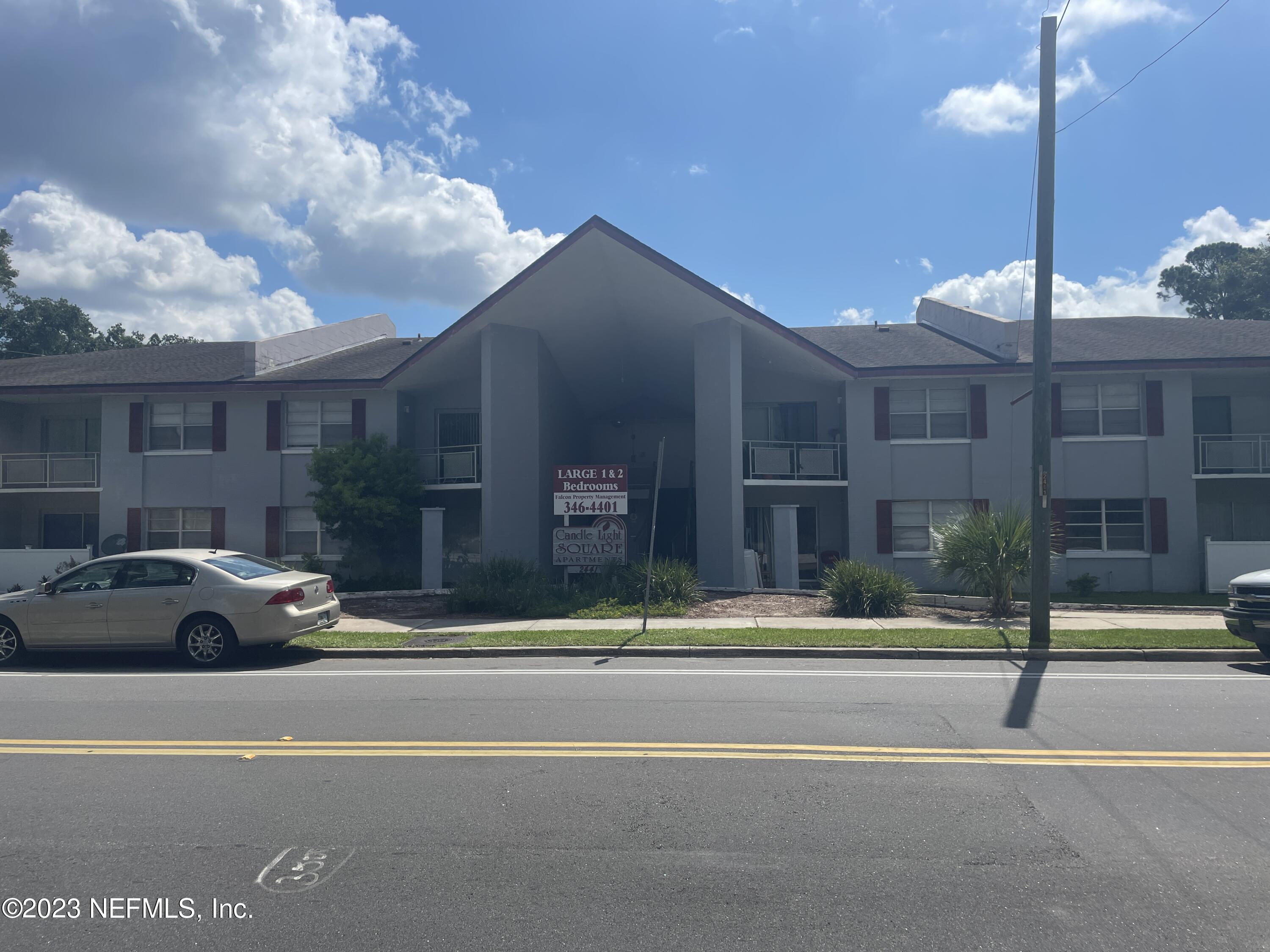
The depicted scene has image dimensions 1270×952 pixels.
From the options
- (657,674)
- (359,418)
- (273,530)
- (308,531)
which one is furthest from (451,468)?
(657,674)

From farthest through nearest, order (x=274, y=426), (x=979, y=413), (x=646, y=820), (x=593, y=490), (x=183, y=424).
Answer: (x=183, y=424)
(x=274, y=426)
(x=979, y=413)
(x=593, y=490)
(x=646, y=820)

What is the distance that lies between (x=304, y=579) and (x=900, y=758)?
808 centimetres

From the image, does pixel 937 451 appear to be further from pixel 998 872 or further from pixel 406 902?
pixel 406 902

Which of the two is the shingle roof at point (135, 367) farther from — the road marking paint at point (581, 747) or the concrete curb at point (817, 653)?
the road marking paint at point (581, 747)

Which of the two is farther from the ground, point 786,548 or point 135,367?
point 135,367

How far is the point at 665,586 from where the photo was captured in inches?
619

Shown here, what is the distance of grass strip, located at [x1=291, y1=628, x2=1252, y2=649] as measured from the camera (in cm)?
1117

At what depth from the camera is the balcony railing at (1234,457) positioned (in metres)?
20.3

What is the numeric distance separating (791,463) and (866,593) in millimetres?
6609

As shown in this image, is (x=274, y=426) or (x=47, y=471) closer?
(x=274, y=426)

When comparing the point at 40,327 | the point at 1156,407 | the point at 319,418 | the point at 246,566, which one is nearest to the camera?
the point at 246,566

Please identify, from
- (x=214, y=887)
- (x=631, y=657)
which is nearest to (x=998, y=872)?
(x=214, y=887)

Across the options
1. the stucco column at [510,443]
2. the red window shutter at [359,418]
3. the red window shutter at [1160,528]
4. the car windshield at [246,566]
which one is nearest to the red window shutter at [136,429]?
the red window shutter at [359,418]

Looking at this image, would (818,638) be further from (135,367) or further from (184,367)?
(135,367)
